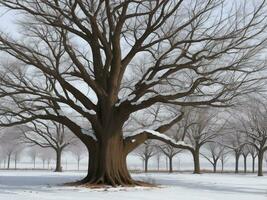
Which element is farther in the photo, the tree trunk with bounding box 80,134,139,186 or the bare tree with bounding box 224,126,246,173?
the bare tree with bounding box 224,126,246,173

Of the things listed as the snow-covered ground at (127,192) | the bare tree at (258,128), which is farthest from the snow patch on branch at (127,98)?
the bare tree at (258,128)

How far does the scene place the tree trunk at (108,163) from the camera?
65.5 feet

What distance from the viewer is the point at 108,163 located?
2022 centimetres

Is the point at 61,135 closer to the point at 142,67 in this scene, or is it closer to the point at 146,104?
the point at 142,67

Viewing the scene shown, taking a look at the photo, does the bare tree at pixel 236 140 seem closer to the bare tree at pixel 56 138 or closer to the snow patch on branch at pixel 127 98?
the bare tree at pixel 56 138

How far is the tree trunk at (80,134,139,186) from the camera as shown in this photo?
19959mm

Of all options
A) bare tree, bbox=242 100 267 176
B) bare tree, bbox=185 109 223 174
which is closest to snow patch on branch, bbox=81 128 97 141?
bare tree, bbox=185 109 223 174

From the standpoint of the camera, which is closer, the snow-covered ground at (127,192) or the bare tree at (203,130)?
the snow-covered ground at (127,192)

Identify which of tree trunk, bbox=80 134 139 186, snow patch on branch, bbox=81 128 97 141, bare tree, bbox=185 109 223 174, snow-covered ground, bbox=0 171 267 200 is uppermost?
bare tree, bbox=185 109 223 174

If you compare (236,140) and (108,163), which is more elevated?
(236,140)

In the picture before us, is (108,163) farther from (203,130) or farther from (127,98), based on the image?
(203,130)

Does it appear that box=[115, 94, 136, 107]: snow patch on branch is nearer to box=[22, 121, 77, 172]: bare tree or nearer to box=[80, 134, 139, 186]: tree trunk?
box=[80, 134, 139, 186]: tree trunk

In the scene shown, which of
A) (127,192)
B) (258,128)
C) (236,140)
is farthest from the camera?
(236,140)

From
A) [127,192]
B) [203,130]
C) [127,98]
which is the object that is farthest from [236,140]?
[127,192]
